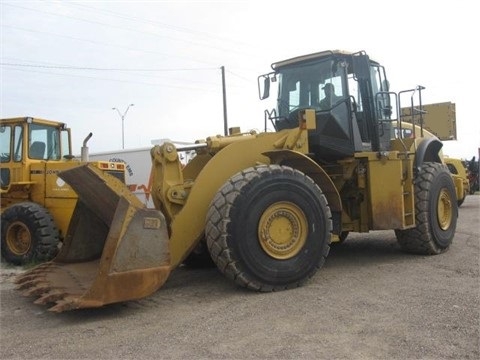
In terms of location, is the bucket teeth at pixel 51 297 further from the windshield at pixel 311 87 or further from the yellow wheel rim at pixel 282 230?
the windshield at pixel 311 87

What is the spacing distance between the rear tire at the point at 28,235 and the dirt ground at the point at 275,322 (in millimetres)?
2575

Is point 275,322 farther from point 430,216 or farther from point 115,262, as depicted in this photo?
point 430,216

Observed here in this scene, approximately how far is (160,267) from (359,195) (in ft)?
11.5

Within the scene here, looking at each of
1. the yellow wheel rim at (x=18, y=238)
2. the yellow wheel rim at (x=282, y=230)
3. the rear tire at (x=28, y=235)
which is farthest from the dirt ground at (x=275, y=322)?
the yellow wheel rim at (x=18, y=238)

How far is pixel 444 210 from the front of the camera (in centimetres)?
819

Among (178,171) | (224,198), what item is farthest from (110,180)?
(224,198)

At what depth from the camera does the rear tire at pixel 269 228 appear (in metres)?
5.44

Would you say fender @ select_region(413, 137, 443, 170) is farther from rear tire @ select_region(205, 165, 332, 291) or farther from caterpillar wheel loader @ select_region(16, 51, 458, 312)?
rear tire @ select_region(205, 165, 332, 291)

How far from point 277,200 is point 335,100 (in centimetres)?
216

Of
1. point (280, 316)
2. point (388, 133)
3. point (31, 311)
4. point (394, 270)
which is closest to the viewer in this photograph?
point (280, 316)

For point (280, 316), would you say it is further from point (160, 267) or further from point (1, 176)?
point (1, 176)

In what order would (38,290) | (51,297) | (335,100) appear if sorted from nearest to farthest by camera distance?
(51,297) < (38,290) < (335,100)

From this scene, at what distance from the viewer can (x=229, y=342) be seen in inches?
166

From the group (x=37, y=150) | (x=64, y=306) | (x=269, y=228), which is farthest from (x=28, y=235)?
(x=269, y=228)
